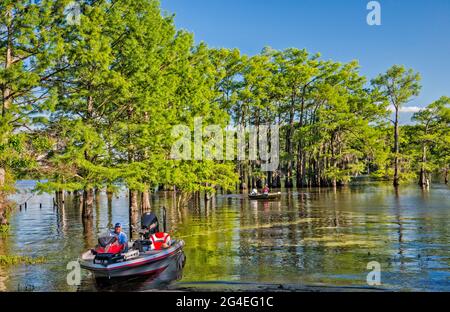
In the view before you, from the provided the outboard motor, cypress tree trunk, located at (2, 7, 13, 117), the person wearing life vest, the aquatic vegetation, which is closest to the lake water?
the aquatic vegetation

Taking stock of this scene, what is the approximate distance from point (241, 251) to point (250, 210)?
20.4 metres

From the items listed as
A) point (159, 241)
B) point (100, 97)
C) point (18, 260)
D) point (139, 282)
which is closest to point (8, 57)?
point (100, 97)

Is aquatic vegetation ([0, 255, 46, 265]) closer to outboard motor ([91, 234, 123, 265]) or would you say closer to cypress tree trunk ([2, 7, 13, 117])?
outboard motor ([91, 234, 123, 265])

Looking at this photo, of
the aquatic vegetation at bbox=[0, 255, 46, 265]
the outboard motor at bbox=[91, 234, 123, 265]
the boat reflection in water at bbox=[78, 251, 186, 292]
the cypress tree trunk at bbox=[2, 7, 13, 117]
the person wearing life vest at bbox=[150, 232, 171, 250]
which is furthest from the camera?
the cypress tree trunk at bbox=[2, 7, 13, 117]

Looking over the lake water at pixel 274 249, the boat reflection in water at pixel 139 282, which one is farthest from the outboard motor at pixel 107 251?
the lake water at pixel 274 249

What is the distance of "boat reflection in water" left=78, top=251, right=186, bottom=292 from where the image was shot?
16172mm

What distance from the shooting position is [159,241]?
18.9m

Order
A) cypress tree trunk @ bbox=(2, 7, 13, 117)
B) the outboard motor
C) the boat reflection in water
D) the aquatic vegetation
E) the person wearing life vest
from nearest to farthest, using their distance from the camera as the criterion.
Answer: the boat reflection in water
the outboard motor
the person wearing life vest
the aquatic vegetation
cypress tree trunk @ bbox=(2, 7, 13, 117)

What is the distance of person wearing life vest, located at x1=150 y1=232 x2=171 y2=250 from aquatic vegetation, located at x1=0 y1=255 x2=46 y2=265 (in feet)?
18.2

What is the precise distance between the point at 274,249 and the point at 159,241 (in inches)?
242

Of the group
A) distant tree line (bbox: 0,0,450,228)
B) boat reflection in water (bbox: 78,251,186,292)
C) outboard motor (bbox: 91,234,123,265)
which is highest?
distant tree line (bbox: 0,0,450,228)

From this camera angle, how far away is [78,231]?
3091 cm

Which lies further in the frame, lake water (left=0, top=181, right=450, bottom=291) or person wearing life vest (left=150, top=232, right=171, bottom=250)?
person wearing life vest (left=150, top=232, right=171, bottom=250)

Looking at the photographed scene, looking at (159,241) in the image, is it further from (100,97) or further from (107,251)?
(100,97)
